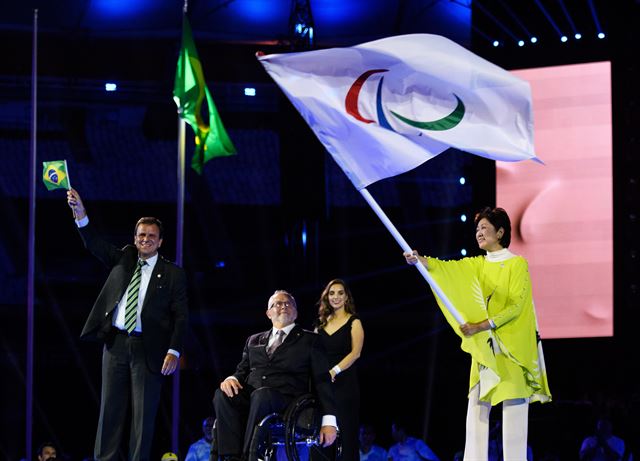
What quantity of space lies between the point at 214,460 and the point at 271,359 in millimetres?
635

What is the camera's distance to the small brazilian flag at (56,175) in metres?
5.80

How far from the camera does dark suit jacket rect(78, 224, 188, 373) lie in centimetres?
568

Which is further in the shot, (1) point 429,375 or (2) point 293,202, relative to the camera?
(1) point 429,375

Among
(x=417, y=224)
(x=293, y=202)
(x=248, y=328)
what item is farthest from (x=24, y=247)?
(x=417, y=224)

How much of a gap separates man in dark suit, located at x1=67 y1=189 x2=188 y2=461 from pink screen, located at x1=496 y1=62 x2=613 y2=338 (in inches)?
186

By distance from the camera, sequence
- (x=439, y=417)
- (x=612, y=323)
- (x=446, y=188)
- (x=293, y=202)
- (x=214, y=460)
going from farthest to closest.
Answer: (x=446, y=188)
(x=439, y=417)
(x=293, y=202)
(x=612, y=323)
(x=214, y=460)

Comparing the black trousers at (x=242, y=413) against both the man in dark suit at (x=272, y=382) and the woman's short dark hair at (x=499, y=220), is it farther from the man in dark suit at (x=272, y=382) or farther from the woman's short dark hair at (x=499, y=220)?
the woman's short dark hair at (x=499, y=220)

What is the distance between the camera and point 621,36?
31.1ft

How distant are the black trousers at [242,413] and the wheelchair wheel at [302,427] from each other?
0.12 m

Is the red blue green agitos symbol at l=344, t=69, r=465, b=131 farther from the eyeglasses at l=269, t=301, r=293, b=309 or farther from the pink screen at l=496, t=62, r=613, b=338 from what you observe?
the pink screen at l=496, t=62, r=613, b=338

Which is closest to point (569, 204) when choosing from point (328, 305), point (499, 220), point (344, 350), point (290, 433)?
point (328, 305)

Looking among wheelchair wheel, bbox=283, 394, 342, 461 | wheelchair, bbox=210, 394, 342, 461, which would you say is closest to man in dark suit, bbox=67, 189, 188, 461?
wheelchair, bbox=210, 394, 342, 461

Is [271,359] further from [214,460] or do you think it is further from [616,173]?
[616,173]

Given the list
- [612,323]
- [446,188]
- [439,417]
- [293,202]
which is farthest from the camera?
[446,188]
